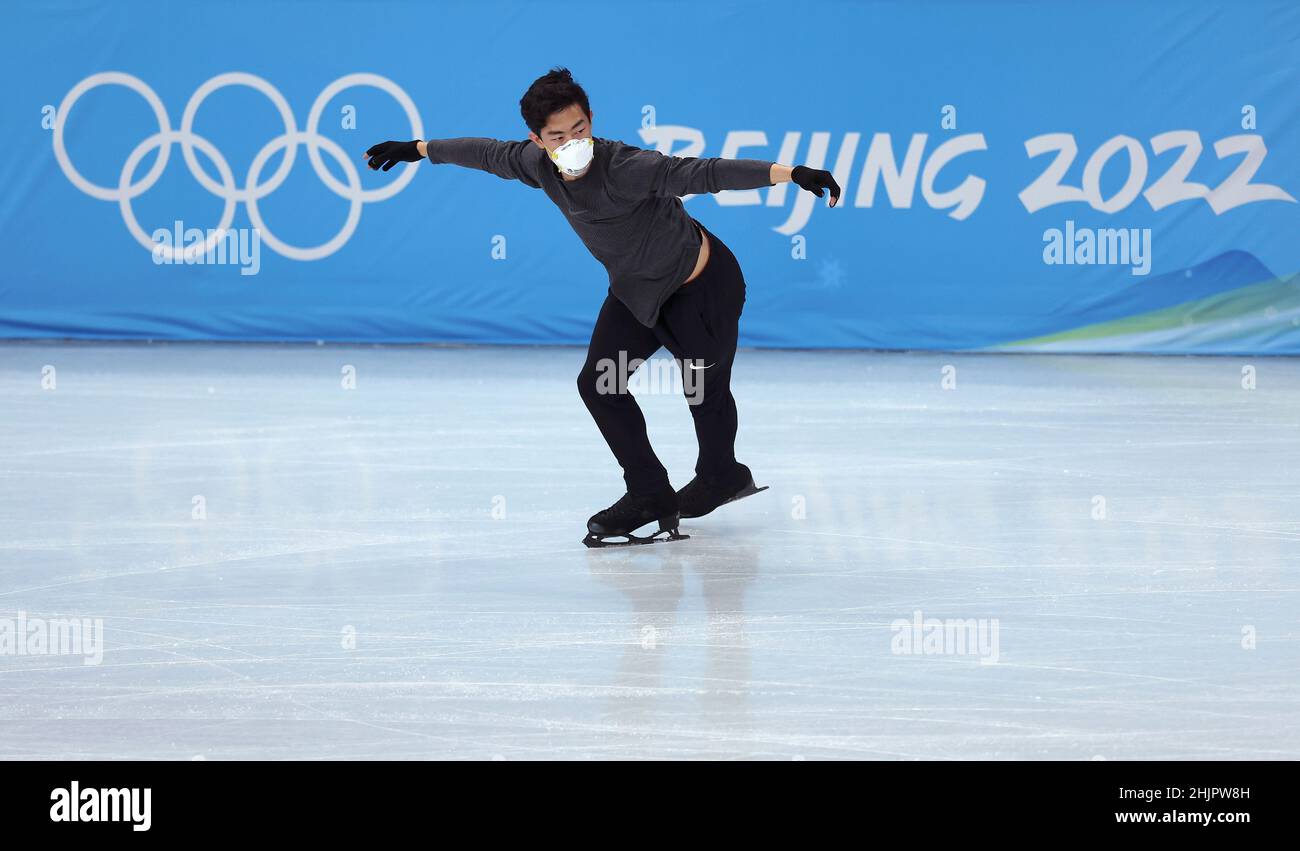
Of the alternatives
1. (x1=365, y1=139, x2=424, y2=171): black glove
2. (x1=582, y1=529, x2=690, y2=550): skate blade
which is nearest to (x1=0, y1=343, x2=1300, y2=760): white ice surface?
(x1=582, y1=529, x2=690, y2=550): skate blade

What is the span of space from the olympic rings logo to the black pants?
720cm

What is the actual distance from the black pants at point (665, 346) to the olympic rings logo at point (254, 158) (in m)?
7.20

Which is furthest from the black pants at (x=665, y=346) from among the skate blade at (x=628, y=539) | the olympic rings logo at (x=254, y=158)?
the olympic rings logo at (x=254, y=158)

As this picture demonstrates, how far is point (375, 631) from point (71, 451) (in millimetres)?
3427

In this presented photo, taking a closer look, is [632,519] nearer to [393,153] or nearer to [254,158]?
[393,153]

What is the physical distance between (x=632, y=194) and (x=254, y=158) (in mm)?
7981

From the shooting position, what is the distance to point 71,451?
649 centimetres

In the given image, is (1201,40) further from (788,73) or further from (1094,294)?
(788,73)

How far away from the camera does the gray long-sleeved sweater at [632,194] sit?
4273mm

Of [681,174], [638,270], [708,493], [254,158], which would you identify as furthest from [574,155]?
[254,158]

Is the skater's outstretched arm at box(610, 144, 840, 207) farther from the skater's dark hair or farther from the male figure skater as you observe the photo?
the skater's dark hair

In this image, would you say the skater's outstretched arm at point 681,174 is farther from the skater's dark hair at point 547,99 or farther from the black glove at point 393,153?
the black glove at point 393,153

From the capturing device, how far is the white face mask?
14.2 feet

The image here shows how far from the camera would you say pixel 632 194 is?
4371 mm
